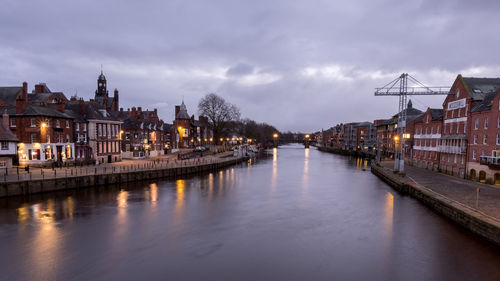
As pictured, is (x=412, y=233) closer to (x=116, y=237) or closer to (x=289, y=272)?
(x=289, y=272)

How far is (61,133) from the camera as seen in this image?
41.4 metres

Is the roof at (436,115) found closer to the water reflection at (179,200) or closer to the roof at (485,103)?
the roof at (485,103)

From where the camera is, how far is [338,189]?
123 ft

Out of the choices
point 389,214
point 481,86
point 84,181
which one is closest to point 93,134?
point 84,181

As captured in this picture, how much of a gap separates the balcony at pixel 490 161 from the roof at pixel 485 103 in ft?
18.9

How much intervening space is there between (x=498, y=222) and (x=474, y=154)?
Answer: 2081 cm

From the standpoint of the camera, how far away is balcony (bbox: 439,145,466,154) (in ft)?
119

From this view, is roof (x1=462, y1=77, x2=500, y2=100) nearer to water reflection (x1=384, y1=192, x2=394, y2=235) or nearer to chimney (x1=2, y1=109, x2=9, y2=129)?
water reflection (x1=384, y1=192, x2=394, y2=235)

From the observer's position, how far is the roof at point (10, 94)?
39625 mm

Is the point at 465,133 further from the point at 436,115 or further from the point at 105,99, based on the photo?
the point at 105,99

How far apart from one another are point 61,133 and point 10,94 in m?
8.47

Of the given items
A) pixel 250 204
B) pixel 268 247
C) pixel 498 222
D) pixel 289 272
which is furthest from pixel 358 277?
pixel 250 204

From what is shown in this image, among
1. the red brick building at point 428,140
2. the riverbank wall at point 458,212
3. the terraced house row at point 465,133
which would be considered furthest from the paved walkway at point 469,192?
the red brick building at point 428,140

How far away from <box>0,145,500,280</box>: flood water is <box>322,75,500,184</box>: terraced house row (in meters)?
11.0
